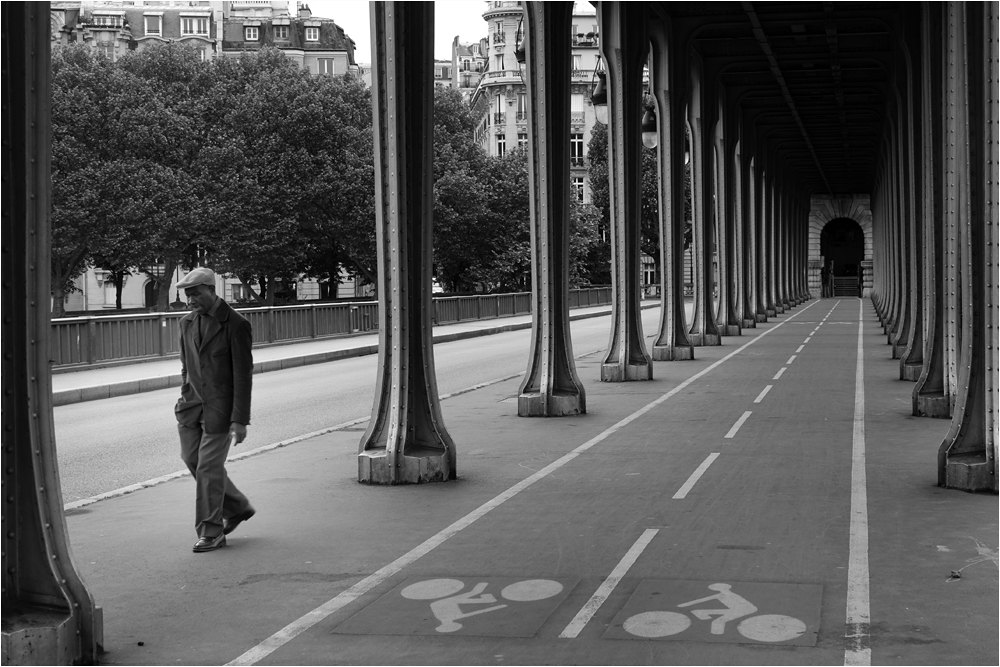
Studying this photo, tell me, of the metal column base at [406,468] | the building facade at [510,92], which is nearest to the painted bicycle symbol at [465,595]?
the metal column base at [406,468]

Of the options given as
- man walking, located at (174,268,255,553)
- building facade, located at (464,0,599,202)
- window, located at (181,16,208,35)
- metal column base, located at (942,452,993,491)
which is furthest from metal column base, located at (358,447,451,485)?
window, located at (181,16,208,35)

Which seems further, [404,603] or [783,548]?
[783,548]

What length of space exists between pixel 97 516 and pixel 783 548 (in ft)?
18.3

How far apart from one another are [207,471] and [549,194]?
10547mm

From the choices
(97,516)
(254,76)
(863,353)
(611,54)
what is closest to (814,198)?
(254,76)

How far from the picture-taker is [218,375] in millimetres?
8719

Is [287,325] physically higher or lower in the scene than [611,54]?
lower

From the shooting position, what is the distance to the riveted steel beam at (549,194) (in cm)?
1831

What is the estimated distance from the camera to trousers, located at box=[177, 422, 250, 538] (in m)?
8.73

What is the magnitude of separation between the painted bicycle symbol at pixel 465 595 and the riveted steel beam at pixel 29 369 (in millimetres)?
1978

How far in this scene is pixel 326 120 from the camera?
5162 cm

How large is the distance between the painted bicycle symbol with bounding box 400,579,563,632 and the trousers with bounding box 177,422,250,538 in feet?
5.89

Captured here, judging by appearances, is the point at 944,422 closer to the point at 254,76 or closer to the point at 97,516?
the point at 97,516

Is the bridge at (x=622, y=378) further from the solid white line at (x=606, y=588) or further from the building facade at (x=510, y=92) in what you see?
the building facade at (x=510, y=92)
